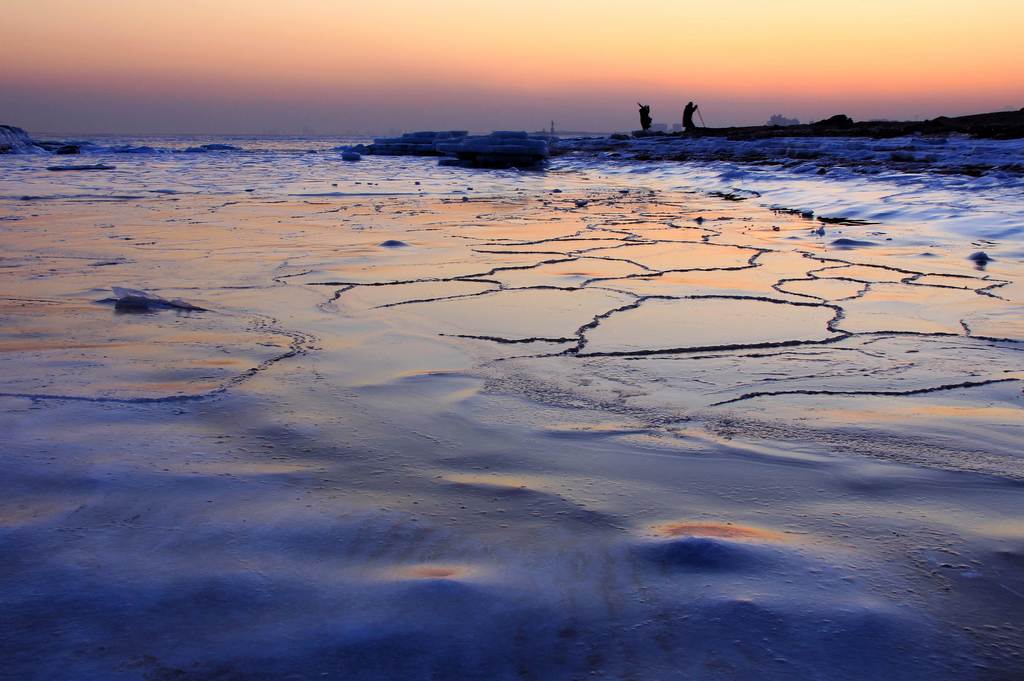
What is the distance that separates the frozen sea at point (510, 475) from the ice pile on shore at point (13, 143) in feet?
73.7

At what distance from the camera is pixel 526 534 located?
110 cm

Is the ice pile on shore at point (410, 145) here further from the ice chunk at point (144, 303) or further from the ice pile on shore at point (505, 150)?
the ice chunk at point (144, 303)

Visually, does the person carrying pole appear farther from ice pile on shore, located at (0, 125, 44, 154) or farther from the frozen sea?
the frozen sea

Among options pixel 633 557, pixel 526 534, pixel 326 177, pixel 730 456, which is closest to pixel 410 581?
pixel 526 534

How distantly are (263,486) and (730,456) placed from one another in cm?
82

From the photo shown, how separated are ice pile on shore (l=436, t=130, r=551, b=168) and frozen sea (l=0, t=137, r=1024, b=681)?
12.2 meters

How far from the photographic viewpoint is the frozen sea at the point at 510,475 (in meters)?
0.86

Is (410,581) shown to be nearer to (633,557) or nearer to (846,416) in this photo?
(633,557)

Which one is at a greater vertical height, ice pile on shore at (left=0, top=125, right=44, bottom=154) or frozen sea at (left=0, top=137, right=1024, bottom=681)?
ice pile on shore at (left=0, top=125, right=44, bottom=154)

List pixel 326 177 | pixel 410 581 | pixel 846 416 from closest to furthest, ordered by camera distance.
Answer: pixel 410 581 → pixel 846 416 → pixel 326 177

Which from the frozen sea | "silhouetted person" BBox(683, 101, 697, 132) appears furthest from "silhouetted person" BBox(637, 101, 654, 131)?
the frozen sea

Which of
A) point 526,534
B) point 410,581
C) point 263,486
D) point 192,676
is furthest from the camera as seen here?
point 263,486

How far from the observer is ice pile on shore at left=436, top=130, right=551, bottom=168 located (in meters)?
15.0

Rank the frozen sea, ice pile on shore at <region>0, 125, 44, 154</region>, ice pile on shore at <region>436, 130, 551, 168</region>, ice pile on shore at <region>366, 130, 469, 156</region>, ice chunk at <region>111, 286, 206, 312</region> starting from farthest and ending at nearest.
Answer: ice pile on shore at <region>366, 130, 469, 156</region>
ice pile on shore at <region>0, 125, 44, 154</region>
ice pile on shore at <region>436, 130, 551, 168</region>
ice chunk at <region>111, 286, 206, 312</region>
the frozen sea
